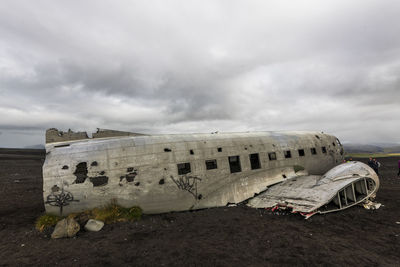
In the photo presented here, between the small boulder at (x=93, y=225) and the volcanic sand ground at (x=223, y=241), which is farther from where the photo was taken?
the small boulder at (x=93, y=225)

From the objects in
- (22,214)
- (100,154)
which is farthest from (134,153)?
(22,214)

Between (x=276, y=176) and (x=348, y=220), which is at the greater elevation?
(x=276, y=176)

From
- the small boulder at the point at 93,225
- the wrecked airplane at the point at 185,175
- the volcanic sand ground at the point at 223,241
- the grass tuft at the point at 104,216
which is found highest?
the wrecked airplane at the point at 185,175

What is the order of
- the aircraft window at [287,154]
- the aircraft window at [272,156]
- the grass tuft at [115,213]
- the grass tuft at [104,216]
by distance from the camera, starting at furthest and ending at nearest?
the aircraft window at [287,154] < the aircraft window at [272,156] < the grass tuft at [115,213] < the grass tuft at [104,216]

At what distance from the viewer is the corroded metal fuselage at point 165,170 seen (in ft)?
35.9

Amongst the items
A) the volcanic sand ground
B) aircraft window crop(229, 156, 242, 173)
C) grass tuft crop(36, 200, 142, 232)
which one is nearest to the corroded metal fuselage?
aircraft window crop(229, 156, 242, 173)

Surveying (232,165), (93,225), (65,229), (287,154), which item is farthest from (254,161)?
(65,229)

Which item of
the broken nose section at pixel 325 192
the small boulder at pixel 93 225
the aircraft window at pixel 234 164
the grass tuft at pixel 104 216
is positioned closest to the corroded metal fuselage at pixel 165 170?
the aircraft window at pixel 234 164

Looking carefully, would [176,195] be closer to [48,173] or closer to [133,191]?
[133,191]

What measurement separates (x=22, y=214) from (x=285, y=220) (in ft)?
55.9

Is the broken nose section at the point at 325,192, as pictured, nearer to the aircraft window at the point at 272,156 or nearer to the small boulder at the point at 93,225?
the aircraft window at the point at 272,156

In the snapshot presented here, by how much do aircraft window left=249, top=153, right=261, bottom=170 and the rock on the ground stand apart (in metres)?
11.6

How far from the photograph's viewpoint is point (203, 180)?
1295 cm

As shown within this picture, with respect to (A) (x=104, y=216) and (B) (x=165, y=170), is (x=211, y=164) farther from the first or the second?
(A) (x=104, y=216)
